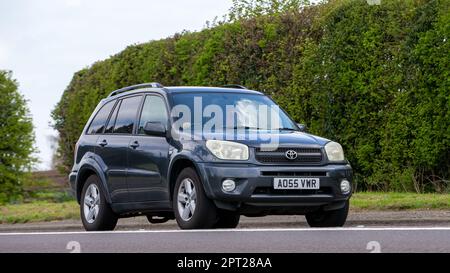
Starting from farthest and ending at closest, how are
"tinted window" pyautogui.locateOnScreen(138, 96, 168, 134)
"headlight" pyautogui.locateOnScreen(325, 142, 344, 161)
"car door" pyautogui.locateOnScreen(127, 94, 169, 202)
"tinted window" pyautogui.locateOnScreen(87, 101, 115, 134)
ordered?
"tinted window" pyautogui.locateOnScreen(87, 101, 115, 134) → "tinted window" pyautogui.locateOnScreen(138, 96, 168, 134) → "car door" pyautogui.locateOnScreen(127, 94, 169, 202) → "headlight" pyautogui.locateOnScreen(325, 142, 344, 161)

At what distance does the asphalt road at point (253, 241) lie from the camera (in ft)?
28.9

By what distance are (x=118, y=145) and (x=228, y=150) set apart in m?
2.24

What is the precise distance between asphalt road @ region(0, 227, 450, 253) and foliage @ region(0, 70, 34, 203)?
73.8ft

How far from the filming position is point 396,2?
1797 centimetres

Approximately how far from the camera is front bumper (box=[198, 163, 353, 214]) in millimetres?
10656

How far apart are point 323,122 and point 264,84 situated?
2.20 m

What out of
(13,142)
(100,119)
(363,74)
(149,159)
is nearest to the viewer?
(149,159)

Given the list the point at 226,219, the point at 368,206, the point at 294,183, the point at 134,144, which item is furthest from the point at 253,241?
the point at 368,206

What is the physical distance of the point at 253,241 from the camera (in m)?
9.47

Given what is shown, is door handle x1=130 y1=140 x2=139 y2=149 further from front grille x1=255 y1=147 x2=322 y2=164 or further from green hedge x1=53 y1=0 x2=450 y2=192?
green hedge x1=53 y1=0 x2=450 y2=192

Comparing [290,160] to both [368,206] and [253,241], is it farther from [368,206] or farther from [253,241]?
[368,206]

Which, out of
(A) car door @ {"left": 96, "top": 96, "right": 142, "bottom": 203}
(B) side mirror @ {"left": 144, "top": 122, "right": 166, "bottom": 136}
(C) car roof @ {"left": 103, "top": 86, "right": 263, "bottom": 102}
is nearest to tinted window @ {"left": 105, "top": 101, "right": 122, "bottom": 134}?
(A) car door @ {"left": 96, "top": 96, "right": 142, "bottom": 203}
